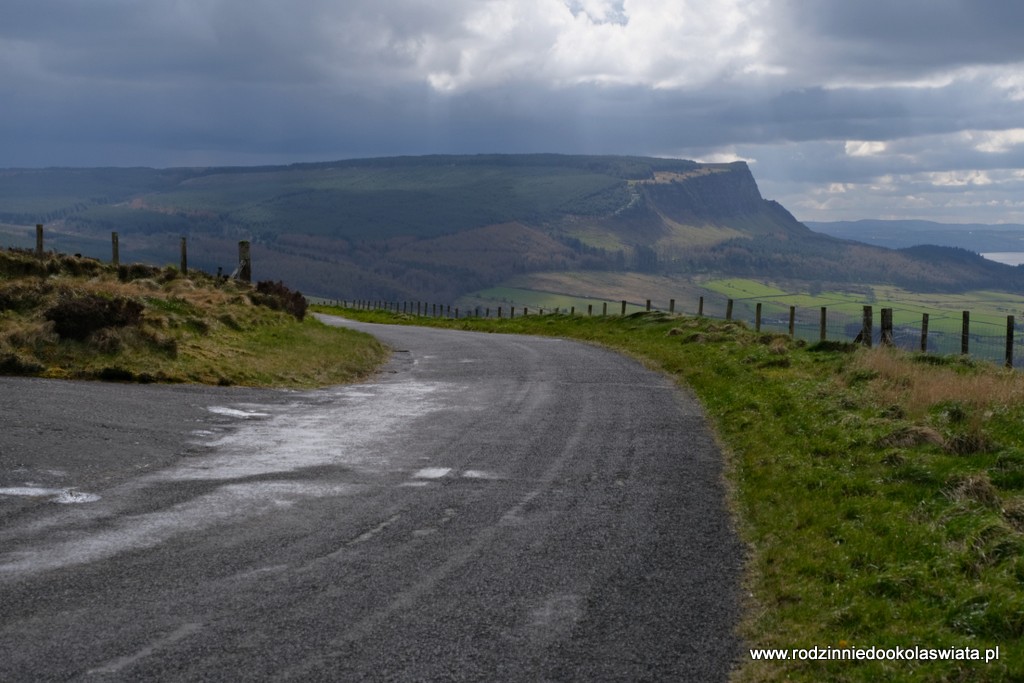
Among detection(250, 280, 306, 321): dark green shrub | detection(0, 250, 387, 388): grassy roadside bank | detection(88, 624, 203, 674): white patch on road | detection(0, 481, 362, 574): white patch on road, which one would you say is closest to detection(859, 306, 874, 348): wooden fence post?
detection(0, 250, 387, 388): grassy roadside bank

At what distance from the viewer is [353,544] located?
1134 cm

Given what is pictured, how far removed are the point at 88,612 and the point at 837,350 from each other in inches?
1020

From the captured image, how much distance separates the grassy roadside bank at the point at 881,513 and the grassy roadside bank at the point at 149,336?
1191 centimetres

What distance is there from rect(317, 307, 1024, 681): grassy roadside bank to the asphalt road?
2.15ft

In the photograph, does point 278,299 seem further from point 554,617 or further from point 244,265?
point 554,617

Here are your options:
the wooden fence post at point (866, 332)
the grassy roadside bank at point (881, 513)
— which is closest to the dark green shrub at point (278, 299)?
the grassy roadside bank at point (881, 513)

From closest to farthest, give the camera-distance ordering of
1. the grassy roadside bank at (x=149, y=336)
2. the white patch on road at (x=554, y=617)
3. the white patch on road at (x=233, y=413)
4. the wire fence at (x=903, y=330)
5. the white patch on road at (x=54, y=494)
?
the white patch on road at (x=554, y=617) → the white patch on road at (x=54, y=494) → the white patch on road at (x=233, y=413) → the grassy roadside bank at (x=149, y=336) → the wire fence at (x=903, y=330)

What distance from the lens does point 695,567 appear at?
10.8 metres

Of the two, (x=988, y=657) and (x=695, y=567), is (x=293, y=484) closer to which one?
(x=695, y=567)

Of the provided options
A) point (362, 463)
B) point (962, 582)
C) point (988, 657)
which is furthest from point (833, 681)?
point (362, 463)

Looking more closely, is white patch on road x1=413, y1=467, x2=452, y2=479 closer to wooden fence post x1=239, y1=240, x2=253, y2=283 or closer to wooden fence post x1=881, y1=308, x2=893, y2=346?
wooden fence post x1=881, y1=308, x2=893, y2=346

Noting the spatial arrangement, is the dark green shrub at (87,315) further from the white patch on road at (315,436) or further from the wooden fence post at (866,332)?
the wooden fence post at (866,332)

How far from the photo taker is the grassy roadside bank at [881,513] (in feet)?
27.6

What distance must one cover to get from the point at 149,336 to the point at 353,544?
1599cm
